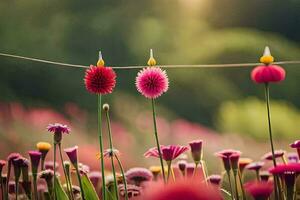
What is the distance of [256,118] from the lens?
3.82 feet

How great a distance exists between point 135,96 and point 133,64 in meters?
0.08

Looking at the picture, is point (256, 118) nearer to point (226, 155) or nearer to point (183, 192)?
point (226, 155)

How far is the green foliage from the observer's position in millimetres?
1146

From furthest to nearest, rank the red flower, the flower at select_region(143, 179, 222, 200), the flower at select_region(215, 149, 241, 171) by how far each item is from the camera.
Answer: 1. the flower at select_region(215, 149, 241, 171)
2. the red flower
3. the flower at select_region(143, 179, 222, 200)

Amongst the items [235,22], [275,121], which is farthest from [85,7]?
[275,121]

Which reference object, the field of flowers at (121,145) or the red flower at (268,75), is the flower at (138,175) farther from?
the red flower at (268,75)

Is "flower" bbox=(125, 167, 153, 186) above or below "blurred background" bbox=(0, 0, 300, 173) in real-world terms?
below

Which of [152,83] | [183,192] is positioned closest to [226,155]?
[152,83]

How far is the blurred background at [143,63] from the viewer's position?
3.75 ft

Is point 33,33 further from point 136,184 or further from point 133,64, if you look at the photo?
point 136,184

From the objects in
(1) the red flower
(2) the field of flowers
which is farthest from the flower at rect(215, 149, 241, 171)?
(1) the red flower

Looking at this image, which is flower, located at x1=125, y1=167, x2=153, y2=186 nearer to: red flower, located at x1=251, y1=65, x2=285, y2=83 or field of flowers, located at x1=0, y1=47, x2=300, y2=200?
field of flowers, located at x1=0, y1=47, x2=300, y2=200

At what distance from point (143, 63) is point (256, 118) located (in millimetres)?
291

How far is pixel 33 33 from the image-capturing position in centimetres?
119
